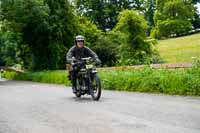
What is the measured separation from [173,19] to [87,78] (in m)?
68.1

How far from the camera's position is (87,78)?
43.7ft

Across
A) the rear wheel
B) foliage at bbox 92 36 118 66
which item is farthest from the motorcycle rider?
foliage at bbox 92 36 118 66

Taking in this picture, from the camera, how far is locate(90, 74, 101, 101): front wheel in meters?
12.7

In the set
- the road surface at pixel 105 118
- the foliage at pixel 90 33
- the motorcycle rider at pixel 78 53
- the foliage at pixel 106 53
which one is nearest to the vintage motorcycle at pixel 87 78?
the motorcycle rider at pixel 78 53

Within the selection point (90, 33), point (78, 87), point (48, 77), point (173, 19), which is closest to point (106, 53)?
point (90, 33)

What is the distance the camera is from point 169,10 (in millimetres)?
82688

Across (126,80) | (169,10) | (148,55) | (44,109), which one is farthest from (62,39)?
(169,10)

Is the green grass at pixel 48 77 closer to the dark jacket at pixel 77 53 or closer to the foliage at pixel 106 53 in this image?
the foliage at pixel 106 53

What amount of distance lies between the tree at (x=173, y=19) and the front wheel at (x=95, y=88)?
2586 inches

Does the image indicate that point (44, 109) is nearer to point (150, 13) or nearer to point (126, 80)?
point (126, 80)

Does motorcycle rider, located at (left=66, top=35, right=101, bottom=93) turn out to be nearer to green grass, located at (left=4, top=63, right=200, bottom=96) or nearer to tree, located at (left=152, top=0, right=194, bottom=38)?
green grass, located at (left=4, top=63, right=200, bottom=96)

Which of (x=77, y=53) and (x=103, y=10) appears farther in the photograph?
(x=103, y=10)

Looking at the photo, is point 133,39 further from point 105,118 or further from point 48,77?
point 105,118

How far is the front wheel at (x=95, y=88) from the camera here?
1269 centimetres
